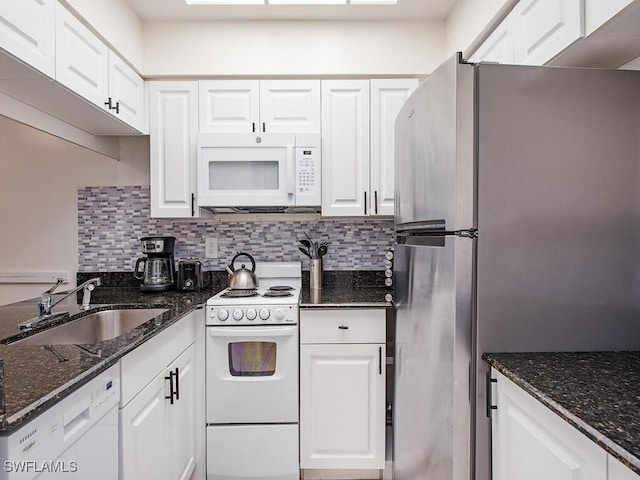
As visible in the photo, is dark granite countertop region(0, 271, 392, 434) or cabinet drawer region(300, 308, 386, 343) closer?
dark granite countertop region(0, 271, 392, 434)

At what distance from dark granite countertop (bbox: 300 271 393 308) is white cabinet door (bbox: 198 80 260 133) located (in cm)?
103

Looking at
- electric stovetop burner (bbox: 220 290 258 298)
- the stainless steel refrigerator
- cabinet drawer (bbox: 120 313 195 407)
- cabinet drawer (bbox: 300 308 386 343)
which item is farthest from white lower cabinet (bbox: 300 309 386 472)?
the stainless steel refrigerator

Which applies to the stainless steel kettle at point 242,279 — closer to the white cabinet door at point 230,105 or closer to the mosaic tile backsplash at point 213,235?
the mosaic tile backsplash at point 213,235

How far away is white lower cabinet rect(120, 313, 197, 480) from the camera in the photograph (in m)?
1.19

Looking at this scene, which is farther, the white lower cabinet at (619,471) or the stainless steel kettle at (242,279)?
the stainless steel kettle at (242,279)

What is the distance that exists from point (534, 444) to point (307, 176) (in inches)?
62.5

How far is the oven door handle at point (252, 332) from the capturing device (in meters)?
1.85

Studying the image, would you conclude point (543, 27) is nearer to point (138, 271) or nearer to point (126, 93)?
point (126, 93)

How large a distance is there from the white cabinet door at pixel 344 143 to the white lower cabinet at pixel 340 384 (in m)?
0.66

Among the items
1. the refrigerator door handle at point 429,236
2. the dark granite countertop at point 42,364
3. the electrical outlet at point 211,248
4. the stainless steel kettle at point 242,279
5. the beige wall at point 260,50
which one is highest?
the beige wall at point 260,50

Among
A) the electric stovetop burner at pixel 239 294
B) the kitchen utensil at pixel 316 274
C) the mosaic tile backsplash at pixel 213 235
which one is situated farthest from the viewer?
the mosaic tile backsplash at pixel 213 235

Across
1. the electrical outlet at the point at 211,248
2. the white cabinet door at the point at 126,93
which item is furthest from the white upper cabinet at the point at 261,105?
the electrical outlet at the point at 211,248

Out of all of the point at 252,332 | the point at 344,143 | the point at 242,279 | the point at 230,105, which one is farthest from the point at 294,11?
the point at 252,332

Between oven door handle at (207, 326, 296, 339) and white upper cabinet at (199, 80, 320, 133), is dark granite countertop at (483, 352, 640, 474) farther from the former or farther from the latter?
white upper cabinet at (199, 80, 320, 133)
